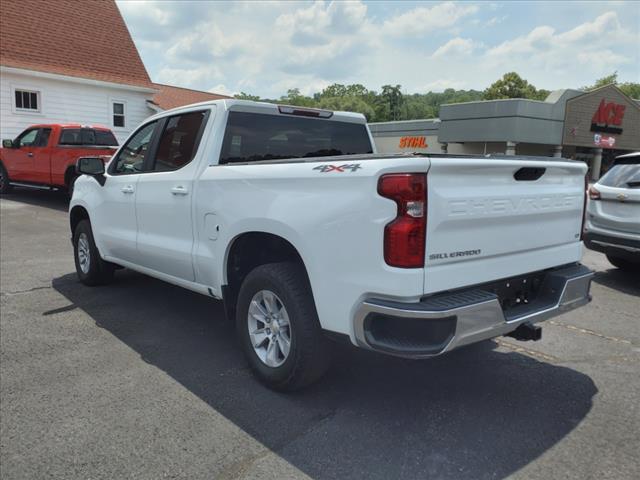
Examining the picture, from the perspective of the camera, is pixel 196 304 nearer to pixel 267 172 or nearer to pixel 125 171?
pixel 125 171

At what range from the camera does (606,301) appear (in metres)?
6.15

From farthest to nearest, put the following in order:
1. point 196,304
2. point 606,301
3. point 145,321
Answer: point 606,301
point 196,304
point 145,321

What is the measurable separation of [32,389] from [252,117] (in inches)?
103

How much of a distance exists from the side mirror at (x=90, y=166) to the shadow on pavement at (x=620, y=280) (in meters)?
6.37

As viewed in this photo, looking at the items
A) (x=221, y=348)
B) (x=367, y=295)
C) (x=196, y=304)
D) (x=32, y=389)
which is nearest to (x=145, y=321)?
(x=196, y=304)

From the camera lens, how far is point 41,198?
1536 cm

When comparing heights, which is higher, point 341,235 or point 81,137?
point 81,137

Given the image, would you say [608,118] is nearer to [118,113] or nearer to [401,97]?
[118,113]

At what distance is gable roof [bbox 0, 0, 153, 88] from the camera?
19.0 m

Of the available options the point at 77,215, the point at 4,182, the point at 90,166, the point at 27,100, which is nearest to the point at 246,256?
the point at 90,166

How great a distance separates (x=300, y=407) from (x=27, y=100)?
19.8 m

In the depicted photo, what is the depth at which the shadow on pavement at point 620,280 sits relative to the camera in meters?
6.77

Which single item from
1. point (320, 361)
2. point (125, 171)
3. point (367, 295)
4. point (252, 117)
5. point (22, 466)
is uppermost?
point (252, 117)

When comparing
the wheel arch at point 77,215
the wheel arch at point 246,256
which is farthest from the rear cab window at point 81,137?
the wheel arch at point 246,256
